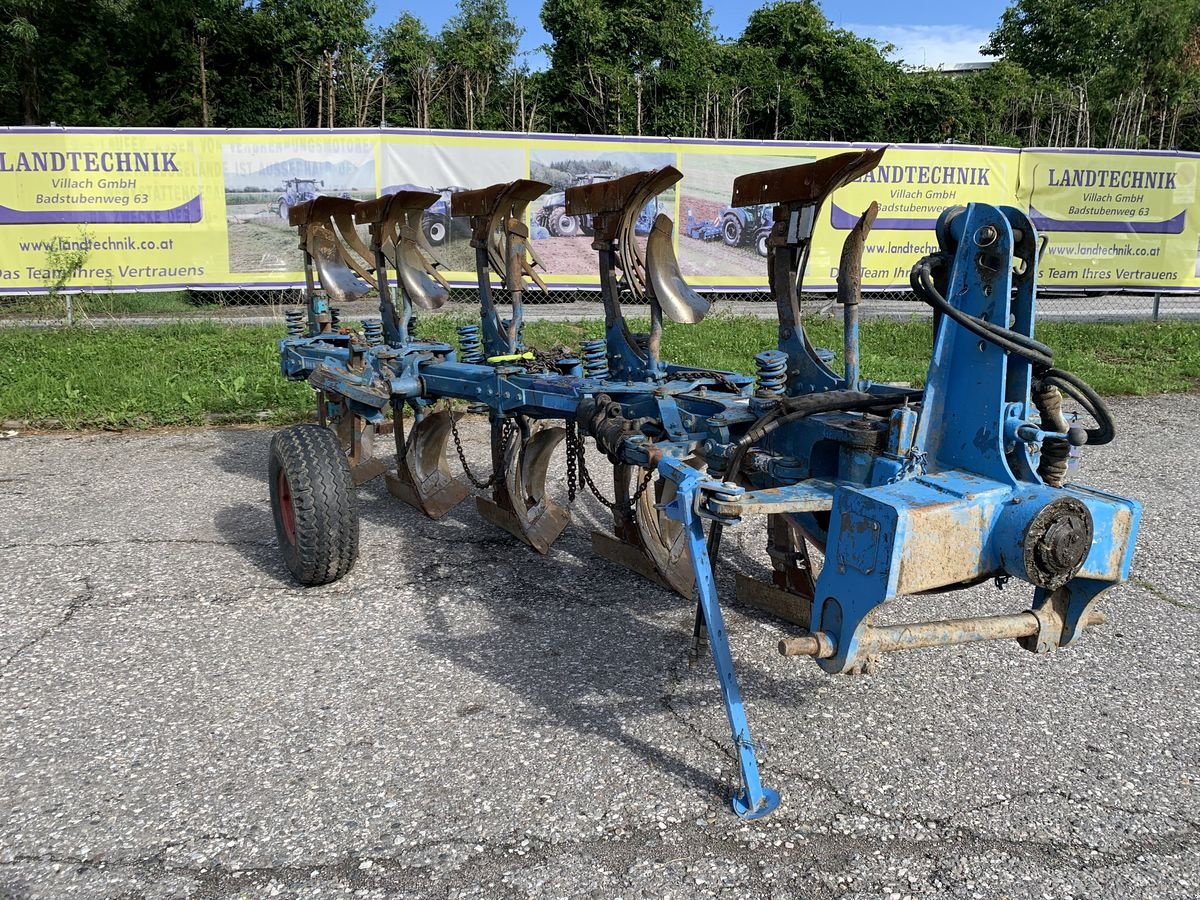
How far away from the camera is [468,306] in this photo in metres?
13.2

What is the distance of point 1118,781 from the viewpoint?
3.10m

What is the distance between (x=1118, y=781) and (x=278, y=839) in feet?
8.58

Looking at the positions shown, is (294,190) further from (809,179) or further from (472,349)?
(809,179)

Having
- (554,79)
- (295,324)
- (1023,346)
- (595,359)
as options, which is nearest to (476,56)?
(554,79)

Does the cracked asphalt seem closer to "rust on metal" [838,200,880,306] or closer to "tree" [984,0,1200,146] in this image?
"rust on metal" [838,200,880,306]

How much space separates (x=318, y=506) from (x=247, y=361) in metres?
6.29

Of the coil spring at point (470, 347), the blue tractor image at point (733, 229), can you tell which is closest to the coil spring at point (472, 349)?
the coil spring at point (470, 347)

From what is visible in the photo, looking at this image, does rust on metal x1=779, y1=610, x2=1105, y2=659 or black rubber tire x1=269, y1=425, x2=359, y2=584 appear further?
black rubber tire x1=269, y1=425, x2=359, y2=584

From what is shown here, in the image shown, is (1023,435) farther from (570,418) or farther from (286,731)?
(286,731)

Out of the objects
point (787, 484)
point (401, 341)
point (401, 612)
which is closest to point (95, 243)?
point (401, 341)

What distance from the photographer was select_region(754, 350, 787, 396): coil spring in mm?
3613

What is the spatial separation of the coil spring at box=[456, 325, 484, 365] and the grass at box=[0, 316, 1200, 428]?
3.46 metres

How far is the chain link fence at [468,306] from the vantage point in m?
11.9

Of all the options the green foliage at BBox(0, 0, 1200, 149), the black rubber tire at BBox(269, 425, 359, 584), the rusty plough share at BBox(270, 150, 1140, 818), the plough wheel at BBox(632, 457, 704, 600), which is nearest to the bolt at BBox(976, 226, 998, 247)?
the rusty plough share at BBox(270, 150, 1140, 818)
